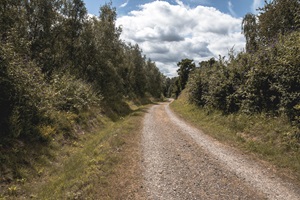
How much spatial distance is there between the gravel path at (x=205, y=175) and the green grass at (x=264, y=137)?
0.79 m

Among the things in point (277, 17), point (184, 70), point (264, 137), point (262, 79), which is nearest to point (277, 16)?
point (277, 17)

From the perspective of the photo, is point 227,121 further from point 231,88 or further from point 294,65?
point 294,65

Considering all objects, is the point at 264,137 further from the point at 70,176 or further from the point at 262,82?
the point at 70,176

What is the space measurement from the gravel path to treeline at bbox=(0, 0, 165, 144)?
17.2 ft

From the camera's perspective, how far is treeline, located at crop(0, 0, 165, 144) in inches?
328

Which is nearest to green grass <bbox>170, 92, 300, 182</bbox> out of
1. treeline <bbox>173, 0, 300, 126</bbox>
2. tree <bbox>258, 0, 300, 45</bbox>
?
treeline <bbox>173, 0, 300, 126</bbox>

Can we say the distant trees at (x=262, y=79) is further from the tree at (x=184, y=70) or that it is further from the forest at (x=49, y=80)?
the tree at (x=184, y=70)

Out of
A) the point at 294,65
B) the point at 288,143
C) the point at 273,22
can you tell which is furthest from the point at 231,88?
the point at 273,22

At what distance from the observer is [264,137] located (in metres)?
9.72

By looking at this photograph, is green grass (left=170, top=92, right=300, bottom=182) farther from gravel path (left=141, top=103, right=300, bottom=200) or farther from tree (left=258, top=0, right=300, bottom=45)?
tree (left=258, top=0, right=300, bottom=45)

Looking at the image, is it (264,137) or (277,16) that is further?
(277,16)

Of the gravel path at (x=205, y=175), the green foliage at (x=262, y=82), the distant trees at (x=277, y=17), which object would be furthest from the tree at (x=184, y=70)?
the gravel path at (x=205, y=175)

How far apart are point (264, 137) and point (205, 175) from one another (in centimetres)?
484

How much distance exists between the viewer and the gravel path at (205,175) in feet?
18.1
